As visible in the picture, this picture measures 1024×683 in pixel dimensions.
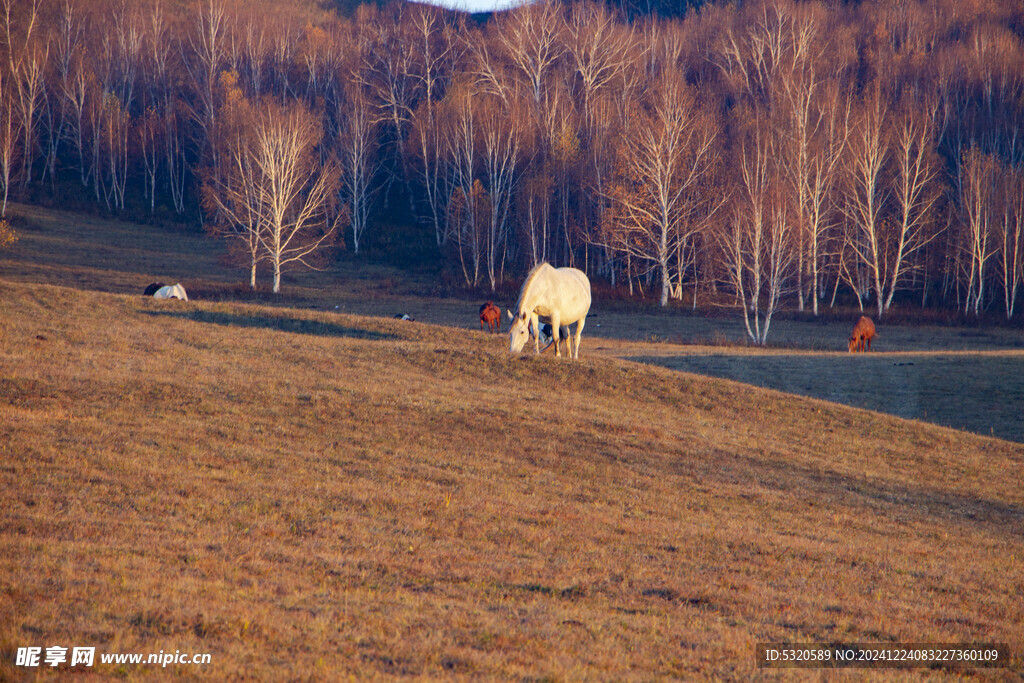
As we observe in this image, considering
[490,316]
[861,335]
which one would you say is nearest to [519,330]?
[490,316]

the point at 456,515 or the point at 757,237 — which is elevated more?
the point at 757,237

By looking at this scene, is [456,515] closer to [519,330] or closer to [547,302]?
[519,330]

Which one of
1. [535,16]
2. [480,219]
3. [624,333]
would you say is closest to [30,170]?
[480,219]

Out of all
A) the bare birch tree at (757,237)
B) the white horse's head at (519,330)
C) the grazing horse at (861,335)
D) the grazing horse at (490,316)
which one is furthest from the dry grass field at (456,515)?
the bare birch tree at (757,237)

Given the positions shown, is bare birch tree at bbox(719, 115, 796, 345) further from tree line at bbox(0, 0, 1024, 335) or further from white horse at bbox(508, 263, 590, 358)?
white horse at bbox(508, 263, 590, 358)

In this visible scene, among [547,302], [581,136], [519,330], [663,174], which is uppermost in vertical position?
[581,136]

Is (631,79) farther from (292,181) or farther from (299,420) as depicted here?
(299,420)

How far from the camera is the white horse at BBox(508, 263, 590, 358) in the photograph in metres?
21.0

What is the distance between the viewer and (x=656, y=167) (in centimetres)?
5341

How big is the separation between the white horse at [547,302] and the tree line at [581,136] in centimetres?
2112

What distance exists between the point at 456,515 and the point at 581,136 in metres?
64.2

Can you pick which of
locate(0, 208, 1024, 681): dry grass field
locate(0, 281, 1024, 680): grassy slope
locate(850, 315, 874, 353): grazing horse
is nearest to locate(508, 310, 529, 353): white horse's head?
locate(0, 208, 1024, 681): dry grass field

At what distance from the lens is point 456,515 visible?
10.3 m

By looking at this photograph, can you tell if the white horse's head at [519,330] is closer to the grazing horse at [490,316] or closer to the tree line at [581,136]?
the grazing horse at [490,316]
